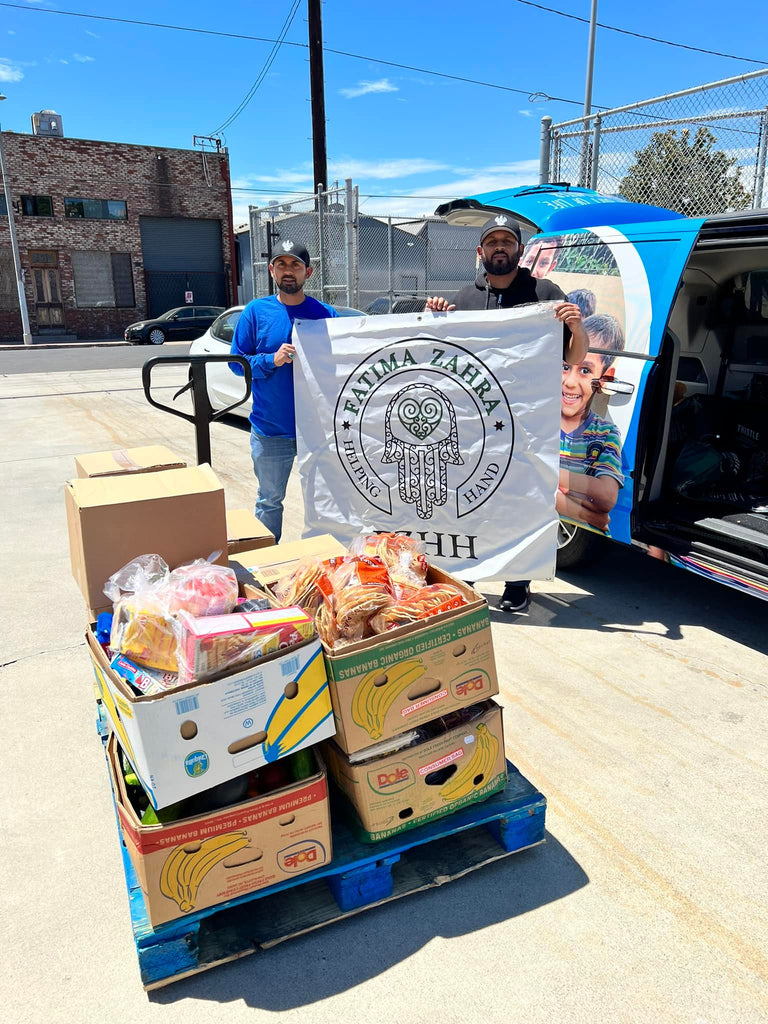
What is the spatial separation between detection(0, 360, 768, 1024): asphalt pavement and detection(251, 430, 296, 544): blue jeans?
1.27m

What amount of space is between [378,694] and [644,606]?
2.78 metres

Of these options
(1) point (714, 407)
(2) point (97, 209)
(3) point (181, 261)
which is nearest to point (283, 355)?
(1) point (714, 407)

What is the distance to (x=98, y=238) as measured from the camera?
32438mm

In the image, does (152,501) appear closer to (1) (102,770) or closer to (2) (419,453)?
(1) (102,770)

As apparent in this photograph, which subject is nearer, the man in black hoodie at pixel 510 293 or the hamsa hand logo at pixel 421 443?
the man in black hoodie at pixel 510 293

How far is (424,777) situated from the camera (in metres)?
2.40

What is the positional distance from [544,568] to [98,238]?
1306 inches

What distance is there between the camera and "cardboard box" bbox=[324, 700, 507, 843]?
2311 mm

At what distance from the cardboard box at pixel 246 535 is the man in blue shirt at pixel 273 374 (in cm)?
61

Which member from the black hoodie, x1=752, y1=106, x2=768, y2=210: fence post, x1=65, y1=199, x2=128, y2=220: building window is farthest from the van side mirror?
x1=65, y1=199, x2=128, y2=220: building window

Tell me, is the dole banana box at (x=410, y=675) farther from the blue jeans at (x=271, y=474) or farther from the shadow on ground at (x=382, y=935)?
the blue jeans at (x=271, y=474)

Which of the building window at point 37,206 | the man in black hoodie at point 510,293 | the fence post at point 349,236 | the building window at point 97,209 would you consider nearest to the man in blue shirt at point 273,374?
the man in black hoodie at point 510,293

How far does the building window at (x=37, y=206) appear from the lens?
31.0 m

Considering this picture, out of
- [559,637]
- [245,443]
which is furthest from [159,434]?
[559,637]
